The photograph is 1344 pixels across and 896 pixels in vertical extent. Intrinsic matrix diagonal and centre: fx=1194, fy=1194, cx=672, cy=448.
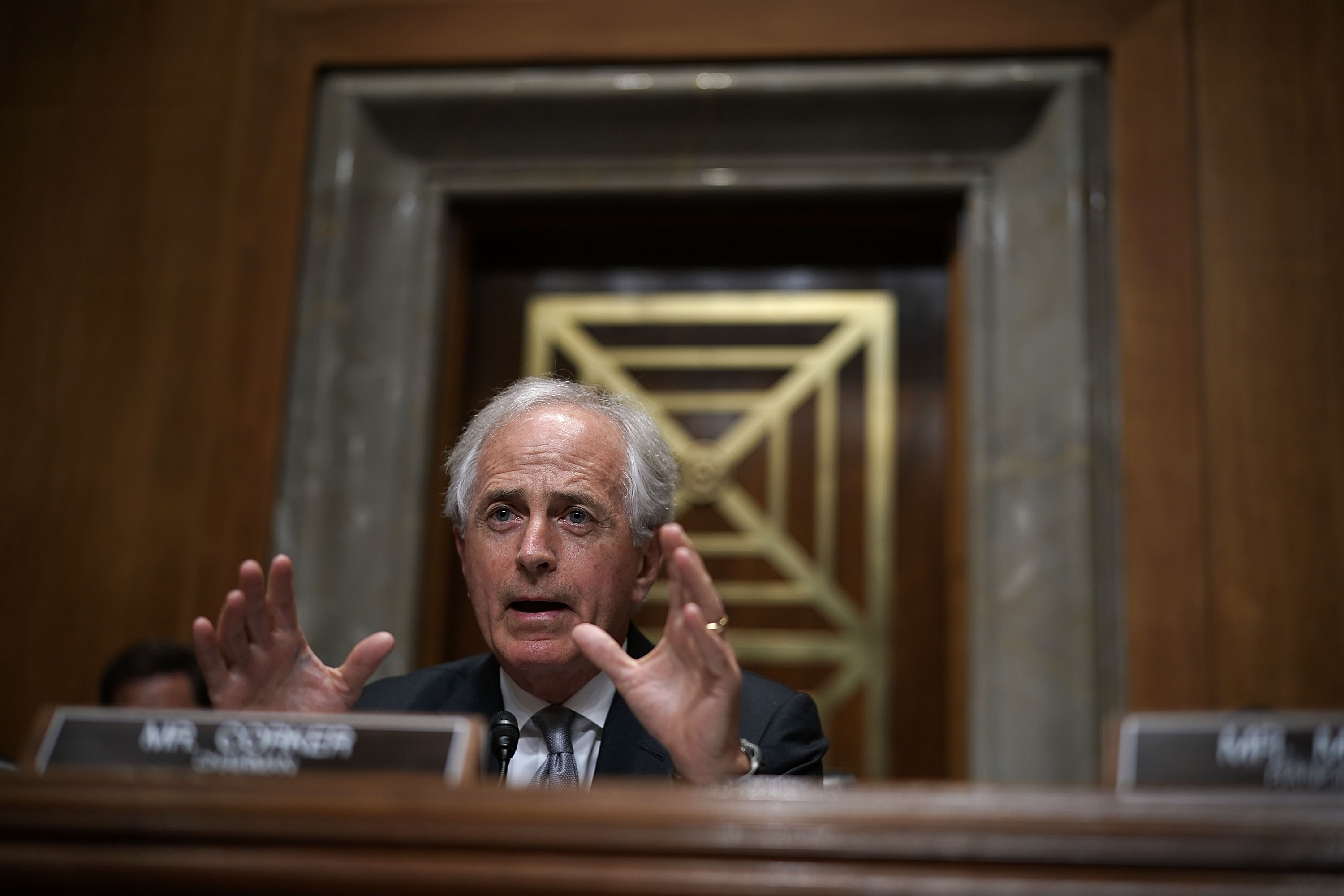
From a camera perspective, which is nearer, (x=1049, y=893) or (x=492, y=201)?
(x=1049, y=893)

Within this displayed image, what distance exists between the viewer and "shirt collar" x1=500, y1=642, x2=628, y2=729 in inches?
73.3

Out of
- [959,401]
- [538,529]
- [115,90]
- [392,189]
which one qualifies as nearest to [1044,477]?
[959,401]

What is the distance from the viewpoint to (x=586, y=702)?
1.87 meters

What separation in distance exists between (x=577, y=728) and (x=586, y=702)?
0.15 feet

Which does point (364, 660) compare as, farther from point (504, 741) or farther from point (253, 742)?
point (253, 742)

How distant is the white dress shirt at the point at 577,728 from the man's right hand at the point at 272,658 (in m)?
0.33

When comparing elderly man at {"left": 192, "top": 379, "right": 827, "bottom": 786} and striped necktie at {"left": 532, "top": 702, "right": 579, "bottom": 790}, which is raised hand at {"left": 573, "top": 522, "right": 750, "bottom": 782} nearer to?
elderly man at {"left": 192, "top": 379, "right": 827, "bottom": 786}

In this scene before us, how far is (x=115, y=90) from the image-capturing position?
344 centimetres

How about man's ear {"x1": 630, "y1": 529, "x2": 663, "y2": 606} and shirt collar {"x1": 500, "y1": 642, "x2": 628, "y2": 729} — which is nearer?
shirt collar {"x1": 500, "y1": 642, "x2": 628, "y2": 729}

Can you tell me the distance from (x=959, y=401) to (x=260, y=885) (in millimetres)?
2694

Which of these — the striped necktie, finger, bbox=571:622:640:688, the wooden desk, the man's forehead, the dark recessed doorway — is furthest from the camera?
the dark recessed doorway

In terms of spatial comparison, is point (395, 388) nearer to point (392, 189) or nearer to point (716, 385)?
point (392, 189)

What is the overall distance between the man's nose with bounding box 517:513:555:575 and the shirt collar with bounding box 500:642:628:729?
177 millimetres

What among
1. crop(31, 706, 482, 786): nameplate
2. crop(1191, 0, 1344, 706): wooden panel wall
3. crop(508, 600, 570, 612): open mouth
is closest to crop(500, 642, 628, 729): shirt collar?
crop(508, 600, 570, 612): open mouth
